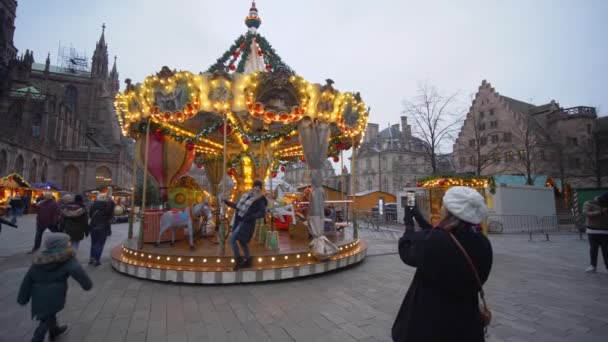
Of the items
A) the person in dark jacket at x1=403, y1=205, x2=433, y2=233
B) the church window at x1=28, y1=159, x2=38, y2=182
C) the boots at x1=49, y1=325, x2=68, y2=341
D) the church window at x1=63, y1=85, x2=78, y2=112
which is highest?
the church window at x1=63, y1=85, x2=78, y2=112

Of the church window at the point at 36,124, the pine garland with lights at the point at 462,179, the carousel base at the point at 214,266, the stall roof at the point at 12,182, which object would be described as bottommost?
the carousel base at the point at 214,266

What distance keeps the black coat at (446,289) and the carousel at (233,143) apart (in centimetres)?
428

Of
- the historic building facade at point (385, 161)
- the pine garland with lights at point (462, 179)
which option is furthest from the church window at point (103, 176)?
the pine garland with lights at point (462, 179)

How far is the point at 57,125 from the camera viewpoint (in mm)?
39312

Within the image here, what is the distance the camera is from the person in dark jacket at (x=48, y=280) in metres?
2.95

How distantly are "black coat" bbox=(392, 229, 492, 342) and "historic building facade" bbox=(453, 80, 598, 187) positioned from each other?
25195 mm

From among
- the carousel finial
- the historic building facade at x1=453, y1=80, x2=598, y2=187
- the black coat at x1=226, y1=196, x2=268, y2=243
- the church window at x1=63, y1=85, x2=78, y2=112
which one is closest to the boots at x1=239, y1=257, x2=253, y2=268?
the black coat at x1=226, y1=196, x2=268, y2=243

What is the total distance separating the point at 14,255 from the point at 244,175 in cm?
691

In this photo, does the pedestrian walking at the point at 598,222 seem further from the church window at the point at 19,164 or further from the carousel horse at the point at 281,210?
the church window at the point at 19,164

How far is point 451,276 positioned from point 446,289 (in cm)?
12

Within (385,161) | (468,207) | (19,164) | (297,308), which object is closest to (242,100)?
(297,308)

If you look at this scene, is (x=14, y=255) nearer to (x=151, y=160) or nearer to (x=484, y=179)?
(x=151, y=160)

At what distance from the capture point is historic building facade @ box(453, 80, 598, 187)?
24672 mm

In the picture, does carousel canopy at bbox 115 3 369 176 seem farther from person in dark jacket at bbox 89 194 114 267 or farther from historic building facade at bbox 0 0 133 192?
historic building facade at bbox 0 0 133 192
